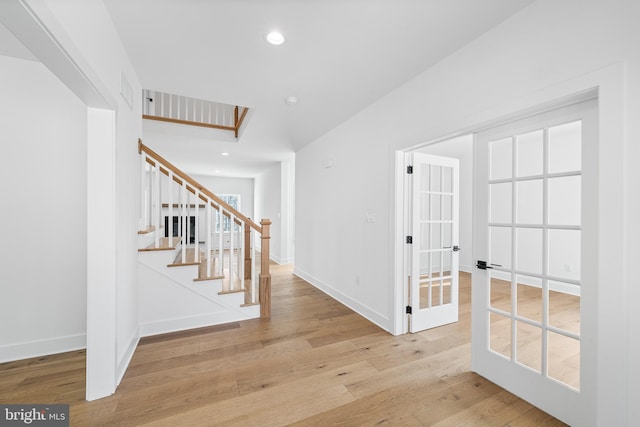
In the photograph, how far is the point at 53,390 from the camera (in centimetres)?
183

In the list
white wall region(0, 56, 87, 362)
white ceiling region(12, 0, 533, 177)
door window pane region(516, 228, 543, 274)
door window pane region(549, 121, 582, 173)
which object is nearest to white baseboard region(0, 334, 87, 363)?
white wall region(0, 56, 87, 362)

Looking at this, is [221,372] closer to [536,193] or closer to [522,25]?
[536,193]

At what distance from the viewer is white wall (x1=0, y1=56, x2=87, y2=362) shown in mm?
Result: 2203

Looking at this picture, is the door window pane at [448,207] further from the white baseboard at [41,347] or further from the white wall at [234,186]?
the white wall at [234,186]

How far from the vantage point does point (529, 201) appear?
6.01 feet

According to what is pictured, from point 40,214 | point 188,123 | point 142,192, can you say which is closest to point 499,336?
point 142,192

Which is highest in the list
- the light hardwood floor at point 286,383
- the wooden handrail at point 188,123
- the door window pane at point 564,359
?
the wooden handrail at point 188,123

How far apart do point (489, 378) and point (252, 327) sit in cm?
231

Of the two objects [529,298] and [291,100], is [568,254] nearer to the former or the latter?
[529,298]

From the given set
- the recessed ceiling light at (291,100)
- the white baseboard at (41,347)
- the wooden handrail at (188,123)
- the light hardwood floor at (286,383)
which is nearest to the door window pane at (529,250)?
the light hardwood floor at (286,383)

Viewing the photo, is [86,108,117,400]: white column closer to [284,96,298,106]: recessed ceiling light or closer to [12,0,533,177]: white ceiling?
[12,0,533,177]: white ceiling

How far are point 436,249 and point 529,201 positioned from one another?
48.2 inches

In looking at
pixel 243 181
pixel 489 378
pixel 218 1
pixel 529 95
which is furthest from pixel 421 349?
pixel 243 181

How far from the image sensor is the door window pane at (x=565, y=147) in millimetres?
1515
